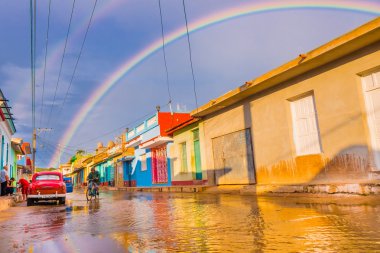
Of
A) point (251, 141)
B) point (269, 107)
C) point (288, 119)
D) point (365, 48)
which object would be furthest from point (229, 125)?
point (365, 48)

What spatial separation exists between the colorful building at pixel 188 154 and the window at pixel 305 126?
23.8 feet

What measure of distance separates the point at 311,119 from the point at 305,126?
38 cm

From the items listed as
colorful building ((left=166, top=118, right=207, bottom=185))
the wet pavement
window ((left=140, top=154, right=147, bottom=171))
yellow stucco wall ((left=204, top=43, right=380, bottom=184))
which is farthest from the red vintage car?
window ((left=140, top=154, right=147, bottom=171))

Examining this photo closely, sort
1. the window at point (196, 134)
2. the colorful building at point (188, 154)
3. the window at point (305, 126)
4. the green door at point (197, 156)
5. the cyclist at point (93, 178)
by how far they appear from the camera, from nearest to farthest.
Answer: the window at point (305, 126), the cyclist at point (93, 178), the colorful building at point (188, 154), the green door at point (197, 156), the window at point (196, 134)

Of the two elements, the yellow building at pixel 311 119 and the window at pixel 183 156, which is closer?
the yellow building at pixel 311 119

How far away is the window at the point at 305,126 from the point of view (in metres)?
11.9

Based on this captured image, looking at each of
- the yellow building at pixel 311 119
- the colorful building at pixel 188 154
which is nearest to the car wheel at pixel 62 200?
the colorful building at pixel 188 154

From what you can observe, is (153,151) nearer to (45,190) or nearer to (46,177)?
(46,177)

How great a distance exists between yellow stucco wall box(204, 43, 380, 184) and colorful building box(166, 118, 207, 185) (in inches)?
212

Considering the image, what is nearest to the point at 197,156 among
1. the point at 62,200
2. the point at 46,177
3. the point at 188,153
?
the point at 188,153

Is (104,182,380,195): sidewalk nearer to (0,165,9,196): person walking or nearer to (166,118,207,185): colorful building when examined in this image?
(166,118,207,185): colorful building

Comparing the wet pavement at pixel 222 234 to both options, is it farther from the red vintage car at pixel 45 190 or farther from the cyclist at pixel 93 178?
the cyclist at pixel 93 178

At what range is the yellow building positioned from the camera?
9805 millimetres

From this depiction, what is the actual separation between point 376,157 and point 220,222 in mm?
→ 5901
